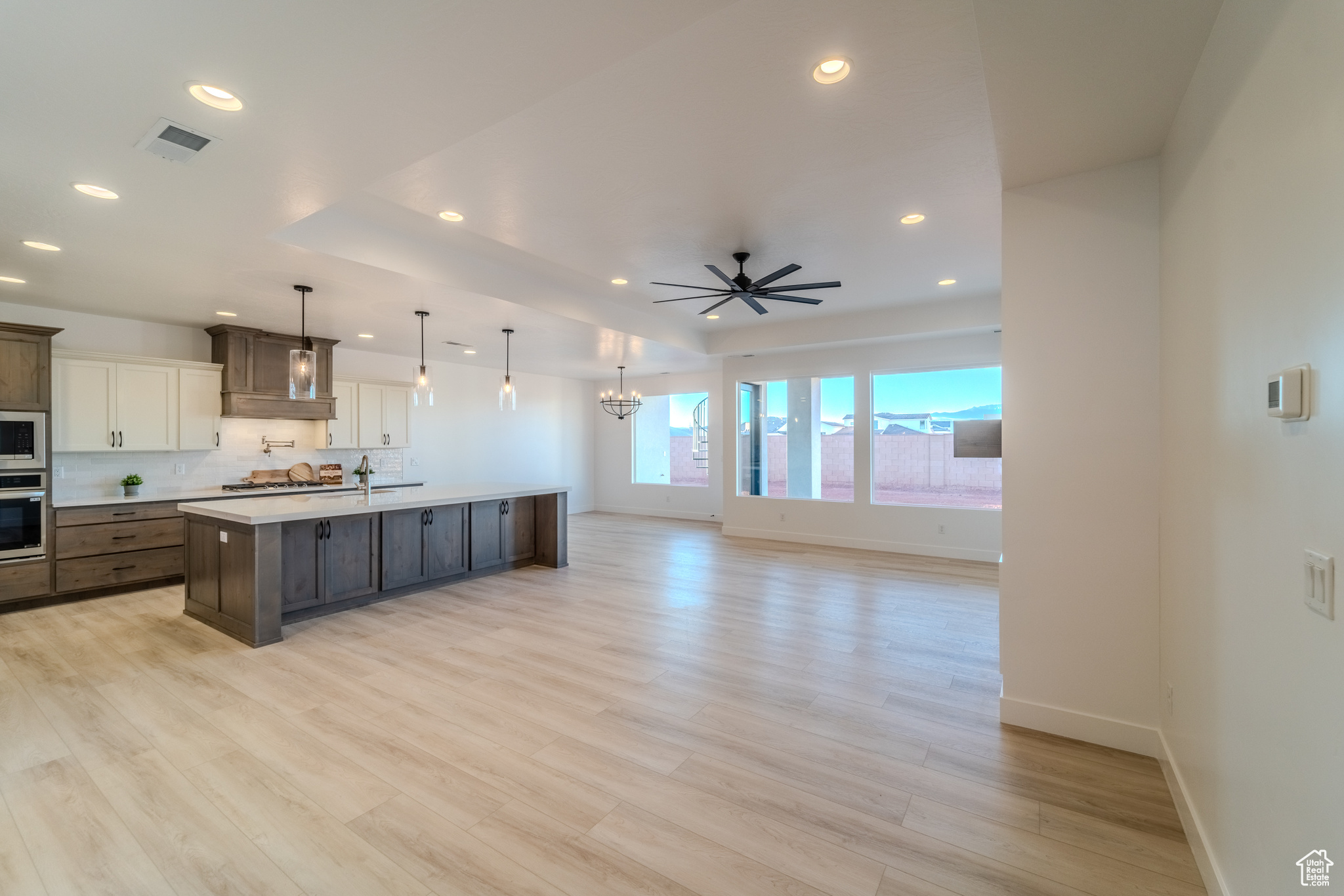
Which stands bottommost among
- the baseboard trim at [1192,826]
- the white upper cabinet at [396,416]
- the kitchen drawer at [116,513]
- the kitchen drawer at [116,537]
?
the baseboard trim at [1192,826]

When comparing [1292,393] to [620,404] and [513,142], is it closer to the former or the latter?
[513,142]

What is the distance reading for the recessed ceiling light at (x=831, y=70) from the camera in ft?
7.39

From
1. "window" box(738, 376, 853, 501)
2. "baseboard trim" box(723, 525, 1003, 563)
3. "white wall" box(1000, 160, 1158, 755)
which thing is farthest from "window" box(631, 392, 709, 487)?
"white wall" box(1000, 160, 1158, 755)

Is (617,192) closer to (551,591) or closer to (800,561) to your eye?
(551,591)

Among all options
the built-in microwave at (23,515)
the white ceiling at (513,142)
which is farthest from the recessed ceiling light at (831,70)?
the built-in microwave at (23,515)

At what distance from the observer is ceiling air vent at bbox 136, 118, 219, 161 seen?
2357 millimetres

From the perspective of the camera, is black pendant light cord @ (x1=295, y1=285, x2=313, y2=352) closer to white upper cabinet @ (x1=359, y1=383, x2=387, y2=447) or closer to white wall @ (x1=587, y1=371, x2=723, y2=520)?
white upper cabinet @ (x1=359, y1=383, x2=387, y2=447)

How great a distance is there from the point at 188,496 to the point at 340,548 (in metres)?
2.36

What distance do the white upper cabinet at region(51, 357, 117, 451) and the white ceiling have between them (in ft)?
1.99

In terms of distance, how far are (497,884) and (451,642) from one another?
2.43 metres

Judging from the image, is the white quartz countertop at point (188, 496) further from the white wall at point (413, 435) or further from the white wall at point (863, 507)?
the white wall at point (863, 507)

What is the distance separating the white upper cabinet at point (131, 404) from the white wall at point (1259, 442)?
788 centimetres

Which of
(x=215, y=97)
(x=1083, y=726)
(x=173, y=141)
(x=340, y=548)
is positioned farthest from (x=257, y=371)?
(x=1083, y=726)

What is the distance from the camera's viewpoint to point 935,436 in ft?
23.4
